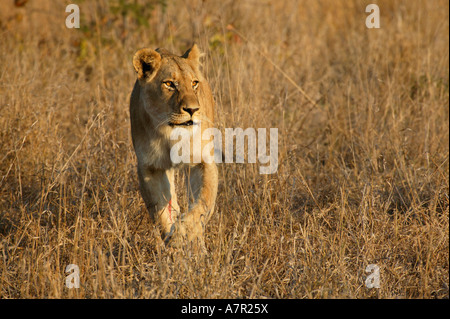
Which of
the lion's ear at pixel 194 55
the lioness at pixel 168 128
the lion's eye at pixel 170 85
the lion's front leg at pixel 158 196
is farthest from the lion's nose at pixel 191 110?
the lion's ear at pixel 194 55

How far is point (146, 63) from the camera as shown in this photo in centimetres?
401

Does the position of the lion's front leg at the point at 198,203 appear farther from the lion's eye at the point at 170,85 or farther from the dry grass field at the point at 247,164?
the lion's eye at the point at 170,85

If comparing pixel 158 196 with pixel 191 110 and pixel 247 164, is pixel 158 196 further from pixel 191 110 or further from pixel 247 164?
pixel 247 164

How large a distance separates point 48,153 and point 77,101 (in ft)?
4.07

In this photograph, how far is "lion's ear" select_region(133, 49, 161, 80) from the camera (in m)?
3.94

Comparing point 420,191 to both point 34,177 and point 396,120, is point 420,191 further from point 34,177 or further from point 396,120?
point 34,177

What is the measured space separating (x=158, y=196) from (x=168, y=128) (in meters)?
0.47

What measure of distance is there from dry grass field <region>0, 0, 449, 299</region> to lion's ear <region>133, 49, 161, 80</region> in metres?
0.83

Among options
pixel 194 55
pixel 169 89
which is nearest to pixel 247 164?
pixel 194 55

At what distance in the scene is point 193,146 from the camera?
13.1 ft

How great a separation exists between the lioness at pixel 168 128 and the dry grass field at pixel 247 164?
21 centimetres

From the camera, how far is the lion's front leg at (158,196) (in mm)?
3984
